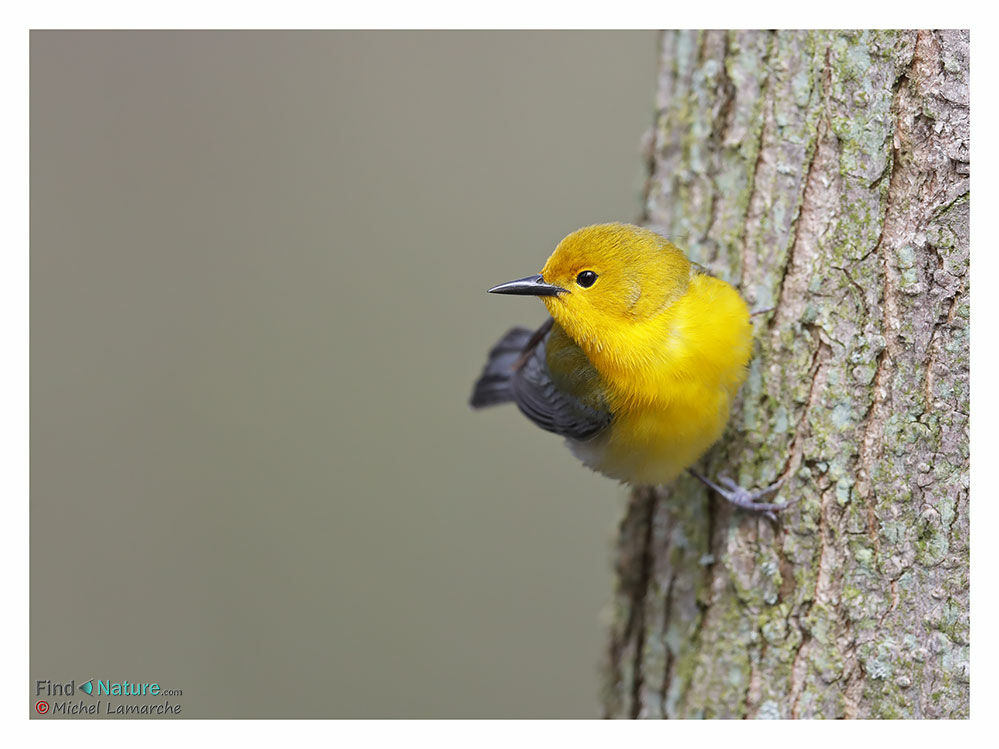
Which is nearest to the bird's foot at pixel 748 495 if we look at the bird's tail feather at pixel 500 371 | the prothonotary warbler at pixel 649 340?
the prothonotary warbler at pixel 649 340

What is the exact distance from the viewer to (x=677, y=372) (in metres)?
2.79

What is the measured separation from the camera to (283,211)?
585 cm

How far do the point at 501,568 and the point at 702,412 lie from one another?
134 inches

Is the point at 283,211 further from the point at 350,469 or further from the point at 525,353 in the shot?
the point at 525,353

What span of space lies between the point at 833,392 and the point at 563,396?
0.98 metres

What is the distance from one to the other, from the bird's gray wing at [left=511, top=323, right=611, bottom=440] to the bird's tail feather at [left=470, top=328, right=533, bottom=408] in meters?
0.32

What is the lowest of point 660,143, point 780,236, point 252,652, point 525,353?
point 252,652

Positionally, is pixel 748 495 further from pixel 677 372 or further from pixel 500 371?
pixel 500 371

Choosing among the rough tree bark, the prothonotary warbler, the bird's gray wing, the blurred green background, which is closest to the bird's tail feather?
the bird's gray wing

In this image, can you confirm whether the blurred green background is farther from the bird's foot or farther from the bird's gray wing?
the bird's foot

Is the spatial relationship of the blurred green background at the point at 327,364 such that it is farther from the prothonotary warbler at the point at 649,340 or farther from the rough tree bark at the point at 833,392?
the prothonotary warbler at the point at 649,340

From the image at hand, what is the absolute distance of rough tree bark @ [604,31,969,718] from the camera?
2486mm
